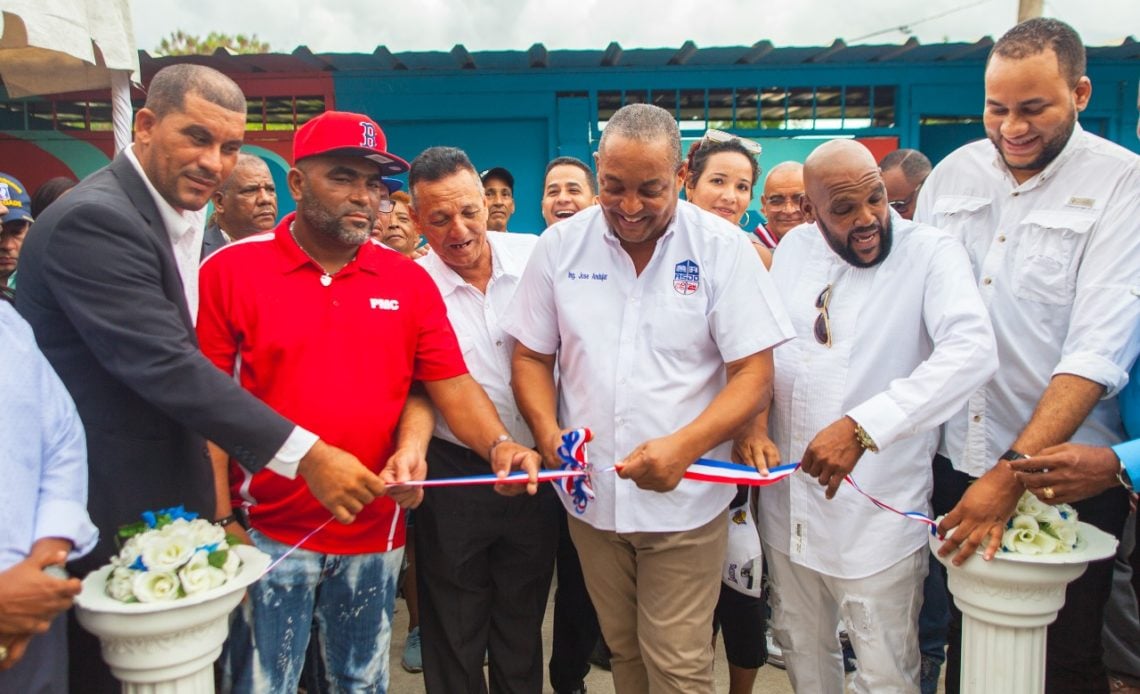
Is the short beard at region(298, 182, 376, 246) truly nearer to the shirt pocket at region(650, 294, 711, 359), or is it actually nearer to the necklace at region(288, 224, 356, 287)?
the necklace at region(288, 224, 356, 287)

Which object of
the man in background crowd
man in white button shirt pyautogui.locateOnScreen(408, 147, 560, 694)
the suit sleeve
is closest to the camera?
the suit sleeve

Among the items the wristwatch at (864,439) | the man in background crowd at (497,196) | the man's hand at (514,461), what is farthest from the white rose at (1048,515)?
the man in background crowd at (497,196)

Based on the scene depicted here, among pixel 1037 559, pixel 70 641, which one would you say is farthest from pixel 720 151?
pixel 70 641

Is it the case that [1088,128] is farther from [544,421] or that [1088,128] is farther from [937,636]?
[544,421]

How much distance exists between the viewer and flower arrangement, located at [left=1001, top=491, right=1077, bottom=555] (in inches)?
98.7

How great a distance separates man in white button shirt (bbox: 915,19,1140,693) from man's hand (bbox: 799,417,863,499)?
1.18 ft

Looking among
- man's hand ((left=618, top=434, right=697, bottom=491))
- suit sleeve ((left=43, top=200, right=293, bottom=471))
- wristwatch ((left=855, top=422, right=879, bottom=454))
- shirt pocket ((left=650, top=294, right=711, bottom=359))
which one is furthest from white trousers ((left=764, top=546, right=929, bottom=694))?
suit sleeve ((left=43, top=200, right=293, bottom=471))

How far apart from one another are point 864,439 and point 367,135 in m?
2.05

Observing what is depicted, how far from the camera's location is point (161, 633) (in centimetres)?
221

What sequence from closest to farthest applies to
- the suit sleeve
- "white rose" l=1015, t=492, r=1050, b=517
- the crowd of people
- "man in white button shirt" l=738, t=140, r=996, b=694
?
the suit sleeve → the crowd of people → "white rose" l=1015, t=492, r=1050, b=517 → "man in white button shirt" l=738, t=140, r=996, b=694

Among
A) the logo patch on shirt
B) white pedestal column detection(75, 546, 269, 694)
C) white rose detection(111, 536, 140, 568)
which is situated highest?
the logo patch on shirt

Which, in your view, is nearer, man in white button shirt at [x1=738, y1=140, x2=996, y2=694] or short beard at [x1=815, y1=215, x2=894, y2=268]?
man in white button shirt at [x1=738, y1=140, x2=996, y2=694]

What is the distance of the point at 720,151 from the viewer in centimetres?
443

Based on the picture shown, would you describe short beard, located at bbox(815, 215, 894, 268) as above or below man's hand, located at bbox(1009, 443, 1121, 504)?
above
